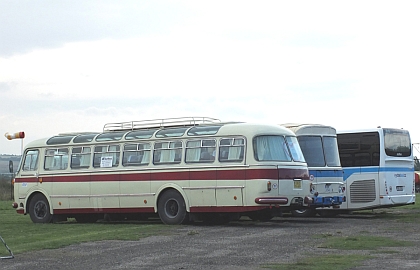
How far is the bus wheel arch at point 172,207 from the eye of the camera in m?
23.2

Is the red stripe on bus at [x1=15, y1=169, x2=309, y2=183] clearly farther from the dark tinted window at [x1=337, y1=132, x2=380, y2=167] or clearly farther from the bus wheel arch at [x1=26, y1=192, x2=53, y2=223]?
the dark tinted window at [x1=337, y1=132, x2=380, y2=167]

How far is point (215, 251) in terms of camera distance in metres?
15.3

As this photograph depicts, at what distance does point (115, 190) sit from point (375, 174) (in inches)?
321

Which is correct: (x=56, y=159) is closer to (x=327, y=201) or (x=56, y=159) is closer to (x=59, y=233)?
(x=59, y=233)

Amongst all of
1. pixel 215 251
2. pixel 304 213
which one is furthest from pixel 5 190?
pixel 215 251

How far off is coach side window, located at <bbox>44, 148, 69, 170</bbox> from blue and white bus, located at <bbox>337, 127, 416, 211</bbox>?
8.69 meters

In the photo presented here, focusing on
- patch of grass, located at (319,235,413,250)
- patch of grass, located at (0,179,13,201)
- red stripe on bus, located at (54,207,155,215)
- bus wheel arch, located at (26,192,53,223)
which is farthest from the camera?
patch of grass, located at (0,179,13,201)

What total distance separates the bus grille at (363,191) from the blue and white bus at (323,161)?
75.3 inches

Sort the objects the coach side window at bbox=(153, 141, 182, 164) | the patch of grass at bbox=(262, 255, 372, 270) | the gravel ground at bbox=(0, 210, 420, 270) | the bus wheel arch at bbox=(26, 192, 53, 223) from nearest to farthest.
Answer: the patch of grass at bbox=(262, 255, 372, 270) < the gravel ground at bbox=(0, 210, 420, 270) < the coach side window at bbox=(153, 141, 182, 164) < the bus wheel arch at bbox=(26, 192, 53, 223)

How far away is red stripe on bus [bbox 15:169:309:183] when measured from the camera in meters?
21.8

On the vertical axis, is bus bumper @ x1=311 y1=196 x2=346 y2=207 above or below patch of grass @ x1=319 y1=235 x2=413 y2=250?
above

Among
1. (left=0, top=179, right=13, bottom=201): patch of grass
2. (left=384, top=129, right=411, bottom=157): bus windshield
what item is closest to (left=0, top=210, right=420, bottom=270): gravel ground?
(left=384, top=129, right=411, bottom=157): bus windshield

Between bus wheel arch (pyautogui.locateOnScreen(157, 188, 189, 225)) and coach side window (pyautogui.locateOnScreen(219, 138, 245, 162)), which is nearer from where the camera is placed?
coach side window (pyautogui.locateOnScreen(219, 138, 245, 162))

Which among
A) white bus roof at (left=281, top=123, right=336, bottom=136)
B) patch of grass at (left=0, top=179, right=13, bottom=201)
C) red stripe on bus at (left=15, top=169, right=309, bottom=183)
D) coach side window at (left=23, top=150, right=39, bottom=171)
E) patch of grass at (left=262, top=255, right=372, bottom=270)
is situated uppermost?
white bus roof at (left=281, top=123, right=336, bottom=136)
